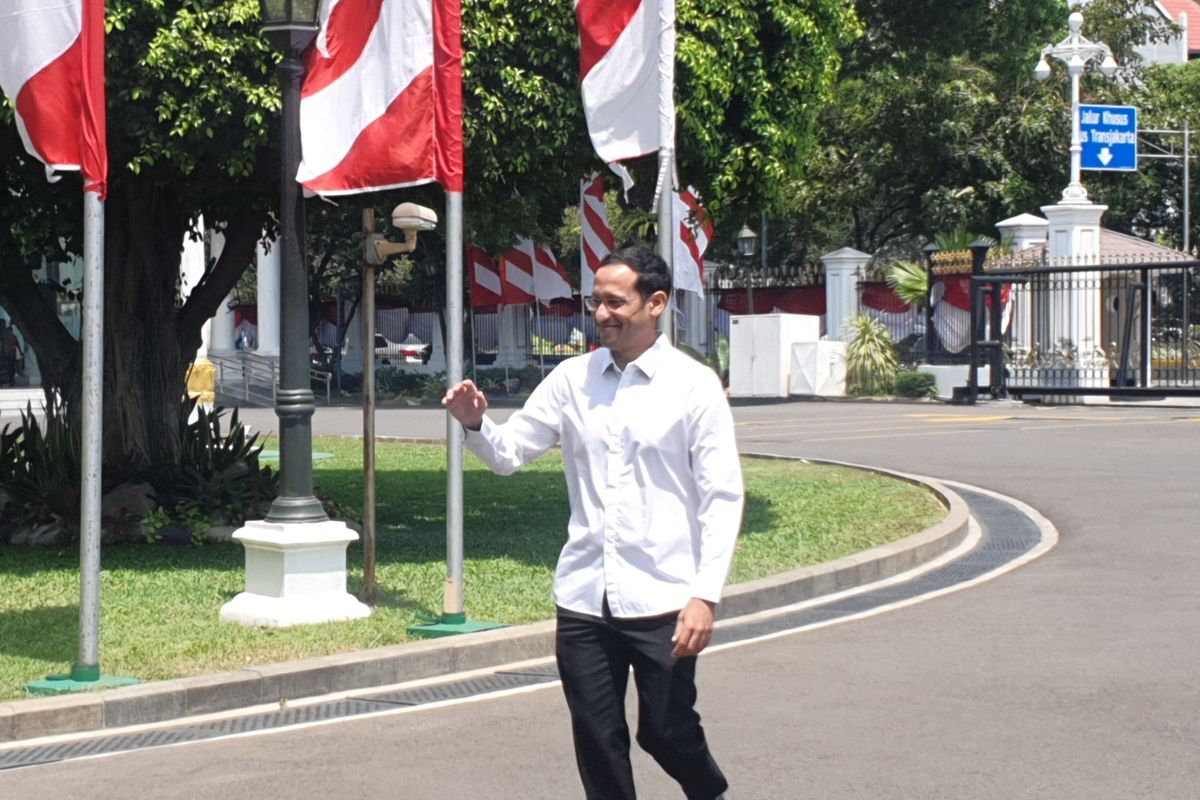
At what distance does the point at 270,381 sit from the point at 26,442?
27810mm

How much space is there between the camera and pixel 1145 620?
9.38 meters

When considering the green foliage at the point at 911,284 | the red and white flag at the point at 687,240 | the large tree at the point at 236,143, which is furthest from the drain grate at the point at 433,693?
the green foliage at the point at 911,284

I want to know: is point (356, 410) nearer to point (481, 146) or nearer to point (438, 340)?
point (438, 340)

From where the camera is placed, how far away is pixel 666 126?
1116cm

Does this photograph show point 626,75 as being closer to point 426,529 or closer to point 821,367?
point 426,529

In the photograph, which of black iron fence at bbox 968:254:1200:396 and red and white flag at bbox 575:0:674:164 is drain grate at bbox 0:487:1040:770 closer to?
red and white flag at bbox 575:0:674:164

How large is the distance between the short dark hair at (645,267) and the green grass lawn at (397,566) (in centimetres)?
407

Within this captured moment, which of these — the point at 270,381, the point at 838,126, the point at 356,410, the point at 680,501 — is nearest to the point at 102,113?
the point at 680,501

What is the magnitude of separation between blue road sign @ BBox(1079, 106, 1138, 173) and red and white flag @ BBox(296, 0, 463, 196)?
87.1 feet

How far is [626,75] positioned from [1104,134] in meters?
25.0

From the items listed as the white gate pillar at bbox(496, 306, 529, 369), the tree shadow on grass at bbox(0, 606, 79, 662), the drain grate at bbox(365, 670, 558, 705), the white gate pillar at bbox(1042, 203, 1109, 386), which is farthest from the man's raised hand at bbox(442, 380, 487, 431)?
the white gate pillar at bbox(496, 306, 529, 369)

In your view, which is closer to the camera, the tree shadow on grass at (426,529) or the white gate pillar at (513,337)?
the tree shadow on grass at (426,529)

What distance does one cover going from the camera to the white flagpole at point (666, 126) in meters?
11.1

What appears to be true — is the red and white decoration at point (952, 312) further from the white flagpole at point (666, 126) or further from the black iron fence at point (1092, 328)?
the white flagpole at point (666, 126)
